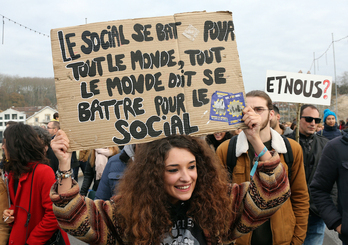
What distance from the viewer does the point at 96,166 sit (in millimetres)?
4762

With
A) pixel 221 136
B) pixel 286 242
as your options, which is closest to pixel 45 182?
pixel 286 242

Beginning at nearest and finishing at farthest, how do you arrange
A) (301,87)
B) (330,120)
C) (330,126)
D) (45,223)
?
(45,223) < (301,87) < (330,120) < (330,126)

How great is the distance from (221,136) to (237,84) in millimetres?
2988

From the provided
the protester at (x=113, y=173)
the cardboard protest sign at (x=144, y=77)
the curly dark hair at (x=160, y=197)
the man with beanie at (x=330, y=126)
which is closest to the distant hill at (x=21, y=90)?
the man with beanie at (x=330, y=126)

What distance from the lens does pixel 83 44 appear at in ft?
6.23

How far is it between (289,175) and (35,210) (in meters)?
2.49

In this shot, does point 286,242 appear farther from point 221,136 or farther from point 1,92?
point 1,92

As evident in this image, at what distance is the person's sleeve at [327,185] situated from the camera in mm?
2561

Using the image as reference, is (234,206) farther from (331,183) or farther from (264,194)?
(331,183)

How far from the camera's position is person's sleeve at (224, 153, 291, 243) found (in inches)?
70.1

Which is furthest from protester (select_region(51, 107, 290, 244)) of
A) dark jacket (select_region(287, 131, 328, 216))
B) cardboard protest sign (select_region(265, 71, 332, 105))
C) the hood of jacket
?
cardboard protest sign (select_region(265, 71, 332, 105))

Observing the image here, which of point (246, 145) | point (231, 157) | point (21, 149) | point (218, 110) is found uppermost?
point (218, 110)

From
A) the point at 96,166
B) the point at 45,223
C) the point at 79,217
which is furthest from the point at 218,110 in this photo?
the point at 96,166

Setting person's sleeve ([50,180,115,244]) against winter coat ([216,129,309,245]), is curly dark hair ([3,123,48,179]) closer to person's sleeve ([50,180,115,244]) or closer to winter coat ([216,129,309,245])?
person's sleeve ([50,180,115,244])
